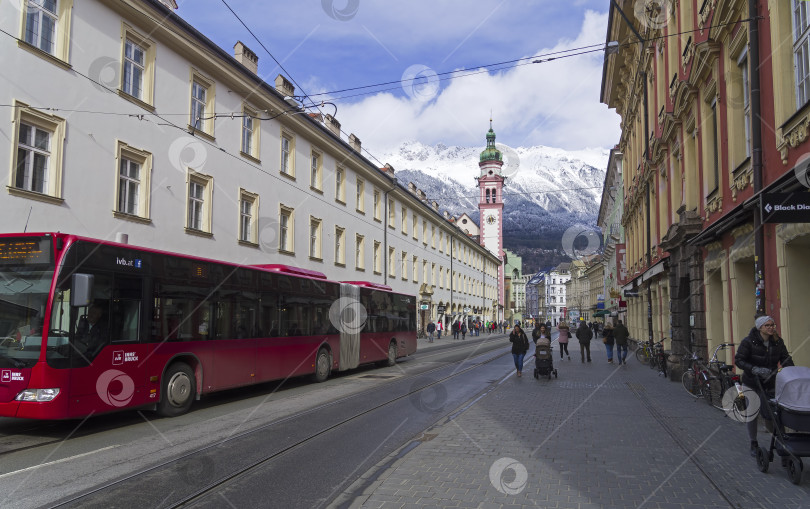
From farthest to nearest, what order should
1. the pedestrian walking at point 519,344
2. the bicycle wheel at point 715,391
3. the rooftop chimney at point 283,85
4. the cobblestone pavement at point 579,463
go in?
the rooftop chimney at point 283,85 → the pedestrian walking at point 519,344 → the bicycle wheel at point 715,391 → the cobblestone pavement at point 579,463

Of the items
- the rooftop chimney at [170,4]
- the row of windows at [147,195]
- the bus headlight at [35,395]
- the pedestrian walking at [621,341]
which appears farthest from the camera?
the pedestrian walking at [621,341]

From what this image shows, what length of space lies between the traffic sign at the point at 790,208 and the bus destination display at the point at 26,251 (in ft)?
32.4

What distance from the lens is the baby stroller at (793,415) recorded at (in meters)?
6.21

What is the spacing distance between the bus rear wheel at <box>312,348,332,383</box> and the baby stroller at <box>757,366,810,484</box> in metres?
12.8

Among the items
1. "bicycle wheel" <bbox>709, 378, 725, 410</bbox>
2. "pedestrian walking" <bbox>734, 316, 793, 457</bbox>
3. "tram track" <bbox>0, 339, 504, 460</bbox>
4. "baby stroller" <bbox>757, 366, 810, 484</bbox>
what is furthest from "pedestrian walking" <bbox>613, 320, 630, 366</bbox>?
"tram track" <bbox>0, 339, 504, 460</bbox>

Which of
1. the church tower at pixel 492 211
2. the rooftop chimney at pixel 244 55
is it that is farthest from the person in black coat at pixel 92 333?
the church tower at pixel 492 211

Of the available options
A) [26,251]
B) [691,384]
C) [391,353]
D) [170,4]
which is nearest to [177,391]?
[26,251]

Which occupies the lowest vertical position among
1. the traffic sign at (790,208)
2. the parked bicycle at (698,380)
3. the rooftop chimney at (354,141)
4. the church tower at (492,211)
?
the parked bicycle at (698,380)

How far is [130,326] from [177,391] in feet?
5.83

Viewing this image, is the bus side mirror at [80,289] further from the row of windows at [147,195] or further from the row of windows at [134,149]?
the row of windows at [147,195]

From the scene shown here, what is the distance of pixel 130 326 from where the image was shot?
34.1 feet

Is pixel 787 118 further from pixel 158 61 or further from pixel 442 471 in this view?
Result: pixel 158 61

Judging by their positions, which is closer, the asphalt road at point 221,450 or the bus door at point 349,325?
the asphalt road at point 221,450

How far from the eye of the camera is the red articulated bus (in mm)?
8977
